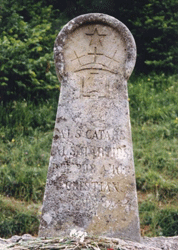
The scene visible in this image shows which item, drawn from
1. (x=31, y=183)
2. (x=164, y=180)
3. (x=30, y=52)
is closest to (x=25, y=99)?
(x=30, y=52)

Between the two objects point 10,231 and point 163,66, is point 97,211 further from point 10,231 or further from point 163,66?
point 163,66

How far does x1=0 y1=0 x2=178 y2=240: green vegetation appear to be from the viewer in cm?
436

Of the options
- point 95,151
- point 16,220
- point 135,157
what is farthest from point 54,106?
point 95,151

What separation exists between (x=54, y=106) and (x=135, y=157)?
6.16 feet

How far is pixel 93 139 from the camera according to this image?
3195 mm

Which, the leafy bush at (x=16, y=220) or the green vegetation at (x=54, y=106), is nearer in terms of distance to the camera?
the leafy bush at (x=16, y=220)

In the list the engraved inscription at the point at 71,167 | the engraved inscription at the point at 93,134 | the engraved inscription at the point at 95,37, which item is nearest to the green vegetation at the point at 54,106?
the engraved inscription at the point at 71,167

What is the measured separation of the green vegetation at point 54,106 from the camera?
14.3 ft

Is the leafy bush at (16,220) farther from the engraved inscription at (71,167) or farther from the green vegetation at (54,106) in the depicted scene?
the engraved inscription at (71,167)

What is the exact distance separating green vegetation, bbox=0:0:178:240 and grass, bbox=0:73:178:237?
0.01m

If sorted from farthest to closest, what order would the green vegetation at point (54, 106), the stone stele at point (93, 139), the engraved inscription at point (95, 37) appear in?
the green vegetation at point (54, 106) < the engraved inscription at point (95, 37) < the stone stele at point (93, 139)

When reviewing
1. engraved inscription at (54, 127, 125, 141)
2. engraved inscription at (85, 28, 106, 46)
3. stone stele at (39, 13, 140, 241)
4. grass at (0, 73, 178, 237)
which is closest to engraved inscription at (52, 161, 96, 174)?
stone stele at (39, 13, 140, 241)

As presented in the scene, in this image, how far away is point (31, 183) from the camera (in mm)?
4602

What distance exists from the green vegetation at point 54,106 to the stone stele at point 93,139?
105cm
